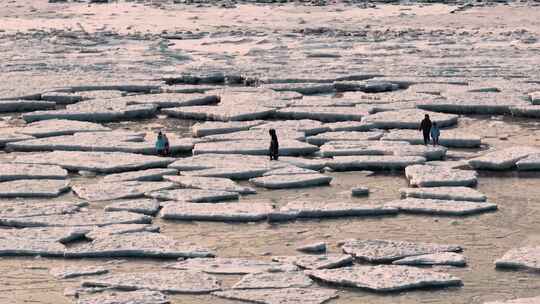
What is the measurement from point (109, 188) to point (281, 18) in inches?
660

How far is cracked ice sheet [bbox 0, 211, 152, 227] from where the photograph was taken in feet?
36.4

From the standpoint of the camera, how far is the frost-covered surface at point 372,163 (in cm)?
1348

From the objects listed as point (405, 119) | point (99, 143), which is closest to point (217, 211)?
point (99, 143)

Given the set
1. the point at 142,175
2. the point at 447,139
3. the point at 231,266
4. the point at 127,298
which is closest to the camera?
the point at 127,298

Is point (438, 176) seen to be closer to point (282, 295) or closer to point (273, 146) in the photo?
point (273, 146)

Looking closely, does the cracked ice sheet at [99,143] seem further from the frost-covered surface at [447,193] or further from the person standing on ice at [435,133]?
the frost-covered surface at [447,193]

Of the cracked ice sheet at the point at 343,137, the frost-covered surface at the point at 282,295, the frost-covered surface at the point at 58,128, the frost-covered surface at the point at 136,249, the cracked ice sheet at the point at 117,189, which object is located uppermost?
the frost-covered surface at the point at 58,128

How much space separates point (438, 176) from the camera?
1273 centimetres

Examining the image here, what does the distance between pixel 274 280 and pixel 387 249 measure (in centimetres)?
122

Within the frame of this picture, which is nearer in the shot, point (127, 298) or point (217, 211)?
point (127, 298)

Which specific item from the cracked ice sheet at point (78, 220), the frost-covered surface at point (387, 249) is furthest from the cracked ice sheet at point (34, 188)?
the frost-covered surface at point (387, 249)

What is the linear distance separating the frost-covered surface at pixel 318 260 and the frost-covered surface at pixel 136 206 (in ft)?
5.83

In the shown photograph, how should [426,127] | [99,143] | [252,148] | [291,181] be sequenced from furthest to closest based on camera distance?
1. [99,143]
2. [426,127]
3. [252,148]
4. [291,181]

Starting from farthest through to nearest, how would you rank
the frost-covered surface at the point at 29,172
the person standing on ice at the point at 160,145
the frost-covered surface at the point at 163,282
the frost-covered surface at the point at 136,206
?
the person standing on ice at the point at 160,145 → the frost-covered surface at the point at 29,172 → the frost-covered surface at the point at 136,206 → the frost-covered surface at the point at 163,282
